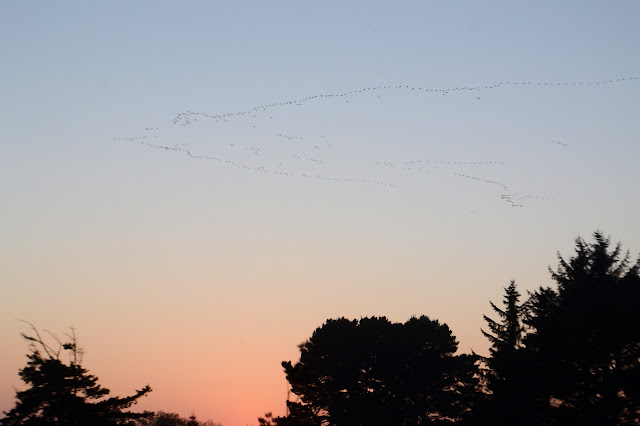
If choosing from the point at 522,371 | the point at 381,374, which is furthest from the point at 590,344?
the point at 381,374

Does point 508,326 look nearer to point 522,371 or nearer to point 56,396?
point 522,371

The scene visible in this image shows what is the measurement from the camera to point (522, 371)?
4603 centimetres

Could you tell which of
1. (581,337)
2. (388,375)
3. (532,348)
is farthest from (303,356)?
(581,337)

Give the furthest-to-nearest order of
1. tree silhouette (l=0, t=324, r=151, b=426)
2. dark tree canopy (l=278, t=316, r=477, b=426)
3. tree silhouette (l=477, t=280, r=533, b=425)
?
1. dark tree canopy (l=278, t=316, r=477, b=426)
2. tree silhouette (l=477, t=280, r=533, b=425)
3. tree silhouette (l=0, t=324, r=151, b=426)

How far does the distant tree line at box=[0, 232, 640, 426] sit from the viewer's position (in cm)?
2800

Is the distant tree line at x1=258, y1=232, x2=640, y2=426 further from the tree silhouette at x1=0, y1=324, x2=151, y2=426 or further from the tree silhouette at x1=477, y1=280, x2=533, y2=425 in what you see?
the tree silhouette at x1=0, y1=324, x2=151, y2=426

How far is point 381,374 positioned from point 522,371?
2435 centimetres

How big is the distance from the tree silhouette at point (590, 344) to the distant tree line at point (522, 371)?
0.23ft

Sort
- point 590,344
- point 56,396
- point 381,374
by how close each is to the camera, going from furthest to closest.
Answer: point 381,374 < point 590,344 < point 56,396

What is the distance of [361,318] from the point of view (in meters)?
74.4

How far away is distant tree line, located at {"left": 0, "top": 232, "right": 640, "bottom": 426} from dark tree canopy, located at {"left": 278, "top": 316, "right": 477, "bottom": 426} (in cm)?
12

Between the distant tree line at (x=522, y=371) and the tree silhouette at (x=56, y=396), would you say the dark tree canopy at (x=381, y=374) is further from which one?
the tree silhouette at (x=56, y=396)

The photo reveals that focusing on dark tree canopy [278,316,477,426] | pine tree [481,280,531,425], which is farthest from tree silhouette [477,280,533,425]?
dark tree canopy [278,316,477,426]

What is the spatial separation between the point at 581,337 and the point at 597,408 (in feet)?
15.8
